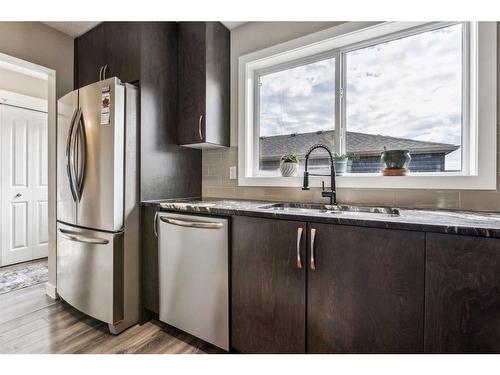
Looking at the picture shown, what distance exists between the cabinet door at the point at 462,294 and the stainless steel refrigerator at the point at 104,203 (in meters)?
1.80

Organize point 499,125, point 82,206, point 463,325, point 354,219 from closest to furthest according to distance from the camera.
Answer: point 463,325
point 354,219
point 499,125
point 82,206

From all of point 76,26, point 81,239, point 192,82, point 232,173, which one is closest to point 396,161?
point 232,173

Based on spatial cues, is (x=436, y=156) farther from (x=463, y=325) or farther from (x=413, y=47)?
(x=463, y=325)

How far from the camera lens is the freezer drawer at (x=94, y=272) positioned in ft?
5.89

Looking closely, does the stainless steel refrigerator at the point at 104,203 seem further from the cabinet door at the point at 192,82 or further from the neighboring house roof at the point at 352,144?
the neighboring house roof at the point at 352,144

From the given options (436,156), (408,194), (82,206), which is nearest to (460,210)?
(408,194)

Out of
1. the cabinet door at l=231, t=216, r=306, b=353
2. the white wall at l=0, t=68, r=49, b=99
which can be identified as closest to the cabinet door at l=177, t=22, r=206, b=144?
the cabinet door at l=231, t=216, r=306, b=353

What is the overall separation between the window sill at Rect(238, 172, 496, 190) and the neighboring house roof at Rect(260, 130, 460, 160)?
0.18 metres

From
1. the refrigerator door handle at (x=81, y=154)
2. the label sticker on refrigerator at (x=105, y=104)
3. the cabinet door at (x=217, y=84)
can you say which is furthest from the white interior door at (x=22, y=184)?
the cabinet door at (x=217, y=84)

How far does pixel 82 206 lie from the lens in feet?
6.35

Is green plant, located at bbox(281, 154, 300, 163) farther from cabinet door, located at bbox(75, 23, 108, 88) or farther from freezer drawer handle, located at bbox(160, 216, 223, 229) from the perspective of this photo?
cabinet door, located at bbox(75, 23, 108, 88)

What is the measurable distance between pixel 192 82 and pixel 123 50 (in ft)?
Result: 1.85

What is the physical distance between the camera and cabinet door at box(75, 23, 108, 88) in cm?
220
